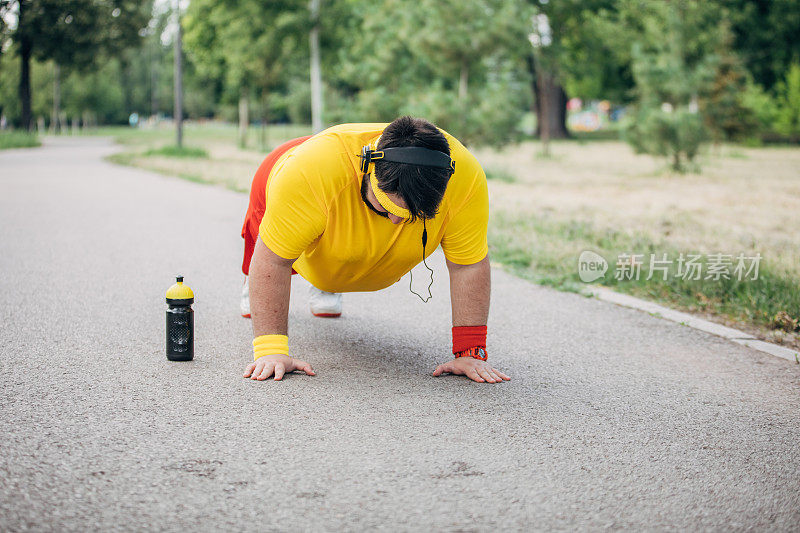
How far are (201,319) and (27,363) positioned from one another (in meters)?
1.22

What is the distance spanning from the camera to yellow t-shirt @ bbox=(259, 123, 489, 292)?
338 centimetres

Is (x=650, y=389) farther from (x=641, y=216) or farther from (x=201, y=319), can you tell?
(x=641, y=216)

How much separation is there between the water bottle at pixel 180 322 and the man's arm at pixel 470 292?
134 cm

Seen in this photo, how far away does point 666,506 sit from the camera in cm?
264

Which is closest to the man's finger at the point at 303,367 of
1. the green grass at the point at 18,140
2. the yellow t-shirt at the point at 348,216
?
the yellow t-shirt at the point at 348,216

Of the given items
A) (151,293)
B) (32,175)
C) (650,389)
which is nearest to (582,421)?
(650,389)

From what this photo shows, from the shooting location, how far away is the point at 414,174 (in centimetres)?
304

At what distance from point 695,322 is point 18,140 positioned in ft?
93.5

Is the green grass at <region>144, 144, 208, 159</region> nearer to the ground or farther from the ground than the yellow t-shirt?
farther from the ground

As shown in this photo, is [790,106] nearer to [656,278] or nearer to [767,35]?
[767,35]

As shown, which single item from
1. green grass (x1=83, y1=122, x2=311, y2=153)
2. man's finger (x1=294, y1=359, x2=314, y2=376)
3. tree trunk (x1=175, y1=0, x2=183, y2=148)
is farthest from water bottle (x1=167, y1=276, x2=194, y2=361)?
green grass (x1=83, y1=122, x2=311, y2=153)

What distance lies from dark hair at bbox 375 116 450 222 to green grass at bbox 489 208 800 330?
3.24 m

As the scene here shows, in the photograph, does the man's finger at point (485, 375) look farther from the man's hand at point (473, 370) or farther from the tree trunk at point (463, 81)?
the tree trunk at point (463, 81)

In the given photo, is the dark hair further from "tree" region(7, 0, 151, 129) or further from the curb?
"tree" region(7, 0, 151, 129)
